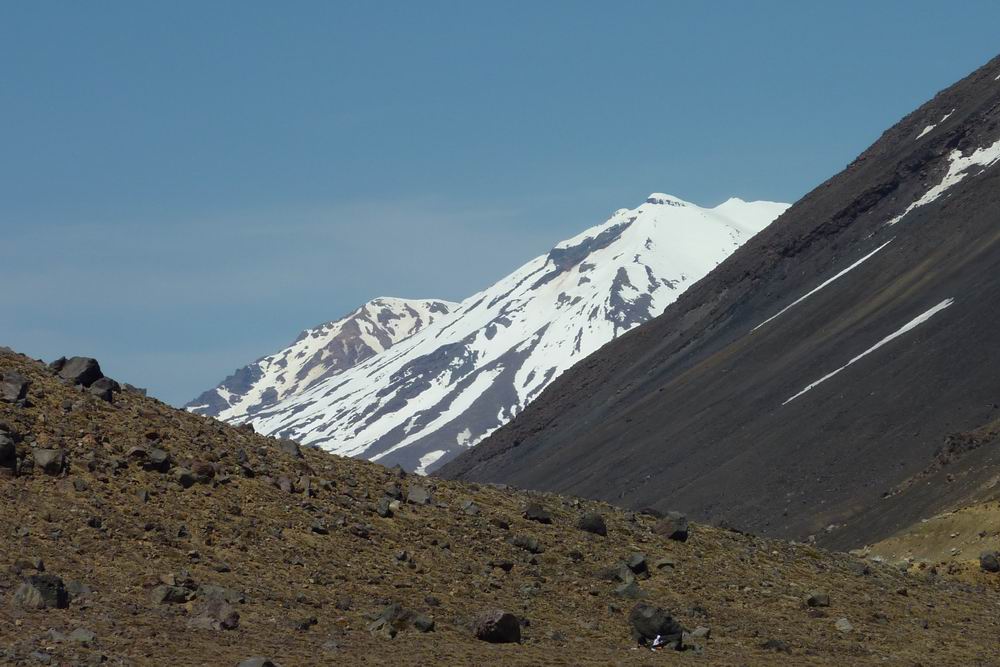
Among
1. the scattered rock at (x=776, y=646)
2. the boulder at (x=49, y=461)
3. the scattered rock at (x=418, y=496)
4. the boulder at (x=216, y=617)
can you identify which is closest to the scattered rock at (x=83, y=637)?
the boulder at (x=216, y=617)

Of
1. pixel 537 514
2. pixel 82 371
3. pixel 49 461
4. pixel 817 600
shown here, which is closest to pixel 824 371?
pixel 537 514

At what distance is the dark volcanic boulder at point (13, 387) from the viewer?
23406 mm

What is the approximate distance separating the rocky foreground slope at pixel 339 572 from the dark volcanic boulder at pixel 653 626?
0.05 m

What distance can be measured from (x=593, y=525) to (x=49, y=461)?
1041cm

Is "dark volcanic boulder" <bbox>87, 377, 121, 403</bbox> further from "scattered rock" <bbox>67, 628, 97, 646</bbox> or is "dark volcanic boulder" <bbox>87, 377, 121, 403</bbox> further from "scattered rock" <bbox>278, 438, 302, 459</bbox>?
"scattered rock" <bbox>67, 628, 97, 646</bbox>

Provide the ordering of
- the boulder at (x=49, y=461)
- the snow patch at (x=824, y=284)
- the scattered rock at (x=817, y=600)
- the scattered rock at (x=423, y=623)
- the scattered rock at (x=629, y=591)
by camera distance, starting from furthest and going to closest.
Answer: the snow patch at (x=824, y=284) < the scattered rock at (x=817, y=600) < the scattered rock at (x=629, y=591) < the boulder at (x=49, y=461) < the scattered rock at (x=423, y=623)

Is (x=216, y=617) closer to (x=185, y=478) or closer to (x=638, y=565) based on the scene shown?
(x=185, y=478)

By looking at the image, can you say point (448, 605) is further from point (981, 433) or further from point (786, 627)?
point (981, 433)

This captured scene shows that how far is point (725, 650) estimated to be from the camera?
67.8ft

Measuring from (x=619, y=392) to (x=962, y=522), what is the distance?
10489cm

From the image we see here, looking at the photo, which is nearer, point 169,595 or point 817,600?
point 169,595

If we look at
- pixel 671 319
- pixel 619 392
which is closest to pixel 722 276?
pixel 671 319

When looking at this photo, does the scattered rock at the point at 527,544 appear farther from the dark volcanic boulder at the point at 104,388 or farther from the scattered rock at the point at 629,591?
the dark volcanic boulder at the point at 104,388

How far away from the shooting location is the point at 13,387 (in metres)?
23.6
